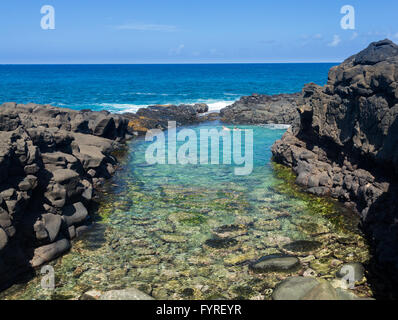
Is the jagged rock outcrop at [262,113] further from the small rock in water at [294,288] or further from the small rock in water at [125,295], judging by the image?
the small rock in water at [125,295]

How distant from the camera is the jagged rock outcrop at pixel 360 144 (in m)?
14.5

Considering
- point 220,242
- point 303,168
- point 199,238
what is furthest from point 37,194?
point 303,168

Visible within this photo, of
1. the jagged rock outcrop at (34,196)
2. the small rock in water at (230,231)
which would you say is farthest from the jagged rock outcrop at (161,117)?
the small rock in water at (230,231)

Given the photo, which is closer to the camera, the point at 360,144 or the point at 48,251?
the point at 48,251

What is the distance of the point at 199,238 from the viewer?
1519 centimetres

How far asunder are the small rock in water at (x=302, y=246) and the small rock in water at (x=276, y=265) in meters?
1.08

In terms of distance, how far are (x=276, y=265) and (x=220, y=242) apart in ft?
9.06

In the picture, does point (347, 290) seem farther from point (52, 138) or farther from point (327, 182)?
point (52, 138)

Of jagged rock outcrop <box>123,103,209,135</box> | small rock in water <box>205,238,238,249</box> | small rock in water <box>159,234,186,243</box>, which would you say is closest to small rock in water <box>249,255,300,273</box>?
small rock in water <box>205,238,238,249</box>

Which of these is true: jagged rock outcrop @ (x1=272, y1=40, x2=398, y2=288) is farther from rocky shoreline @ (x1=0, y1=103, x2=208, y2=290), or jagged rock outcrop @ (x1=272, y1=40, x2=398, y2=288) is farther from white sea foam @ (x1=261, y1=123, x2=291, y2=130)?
white sea foam @ (x1=261, y1=123, x2=291, y2=130)

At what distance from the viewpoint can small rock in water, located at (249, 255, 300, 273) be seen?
41.4 feet

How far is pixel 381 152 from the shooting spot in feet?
50.0

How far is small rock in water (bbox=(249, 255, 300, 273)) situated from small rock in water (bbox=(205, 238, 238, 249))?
171cm

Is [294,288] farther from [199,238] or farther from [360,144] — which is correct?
[360,144]
